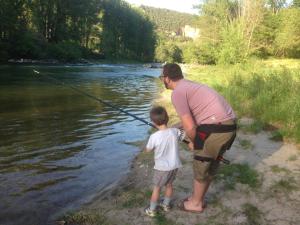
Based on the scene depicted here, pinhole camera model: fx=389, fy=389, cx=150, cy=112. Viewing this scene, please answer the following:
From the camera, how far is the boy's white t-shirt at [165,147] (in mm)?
4996

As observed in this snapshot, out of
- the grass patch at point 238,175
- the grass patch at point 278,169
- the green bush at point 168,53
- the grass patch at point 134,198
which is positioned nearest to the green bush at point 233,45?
the grass patch at point 278,169

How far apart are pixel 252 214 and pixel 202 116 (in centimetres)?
159

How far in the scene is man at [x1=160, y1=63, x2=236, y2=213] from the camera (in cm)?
475

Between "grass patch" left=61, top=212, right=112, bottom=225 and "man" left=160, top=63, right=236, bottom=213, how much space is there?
1.51 metres

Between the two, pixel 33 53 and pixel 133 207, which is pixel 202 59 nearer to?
pixel 33 53

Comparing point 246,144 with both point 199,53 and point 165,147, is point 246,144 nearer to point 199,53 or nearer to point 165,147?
point 165,147

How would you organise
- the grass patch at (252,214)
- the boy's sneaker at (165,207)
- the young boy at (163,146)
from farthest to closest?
the boy's sneaker at (165,207) < the grass patch at (252,214) < the young boy at (163,146)

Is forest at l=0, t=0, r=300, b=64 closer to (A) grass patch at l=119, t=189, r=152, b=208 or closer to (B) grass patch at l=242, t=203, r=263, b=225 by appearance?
(A) grass patch at l=119, t=189, r=152, b=208

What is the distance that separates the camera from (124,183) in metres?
6.92

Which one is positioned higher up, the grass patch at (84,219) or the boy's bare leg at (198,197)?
the boy's bare leg at (198,197)

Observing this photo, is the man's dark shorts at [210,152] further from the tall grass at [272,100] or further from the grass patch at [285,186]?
the tall grass at [272,100]

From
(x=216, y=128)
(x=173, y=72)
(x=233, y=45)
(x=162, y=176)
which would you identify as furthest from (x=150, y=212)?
(x=233, y=45)

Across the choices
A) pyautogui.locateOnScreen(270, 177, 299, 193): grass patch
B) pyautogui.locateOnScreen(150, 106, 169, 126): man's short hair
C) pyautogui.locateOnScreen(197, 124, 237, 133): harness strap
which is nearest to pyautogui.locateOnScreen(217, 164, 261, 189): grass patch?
pyautogui.locateOnScreen(270, 177, 299, 193): grass patch

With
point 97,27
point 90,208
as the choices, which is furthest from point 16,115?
point 97,27
